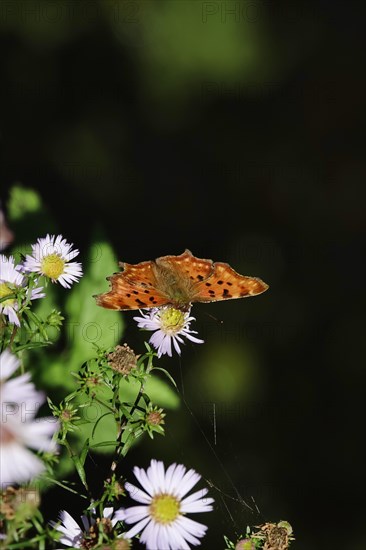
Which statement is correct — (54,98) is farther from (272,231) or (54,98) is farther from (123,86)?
(272,231)

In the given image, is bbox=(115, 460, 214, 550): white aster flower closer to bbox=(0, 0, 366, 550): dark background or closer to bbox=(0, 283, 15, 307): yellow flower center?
bbox=(0, 283, 15, 307): yellow flower center

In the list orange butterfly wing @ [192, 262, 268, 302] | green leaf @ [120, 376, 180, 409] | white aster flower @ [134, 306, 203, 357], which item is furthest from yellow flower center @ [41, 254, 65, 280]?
green leaf @ [120, 376, 180, 409]

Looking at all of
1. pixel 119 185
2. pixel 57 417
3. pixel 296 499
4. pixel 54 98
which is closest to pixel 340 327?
pixel 296 499

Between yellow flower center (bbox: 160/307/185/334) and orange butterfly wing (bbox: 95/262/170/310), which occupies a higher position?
orange butterfly wing (bbox: 95/262/170/310)

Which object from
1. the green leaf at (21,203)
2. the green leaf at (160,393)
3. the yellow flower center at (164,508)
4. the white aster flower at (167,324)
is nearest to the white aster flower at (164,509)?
the yellow flower center at (164,508)

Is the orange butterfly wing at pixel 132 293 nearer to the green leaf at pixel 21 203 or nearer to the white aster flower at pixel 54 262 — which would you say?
the white aster flower at pixel 54 262

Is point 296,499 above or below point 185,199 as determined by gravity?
below
